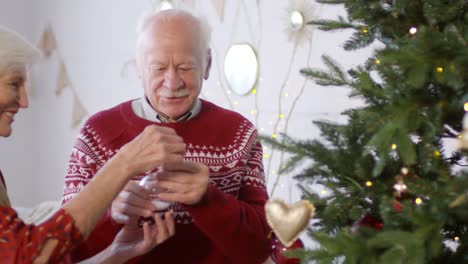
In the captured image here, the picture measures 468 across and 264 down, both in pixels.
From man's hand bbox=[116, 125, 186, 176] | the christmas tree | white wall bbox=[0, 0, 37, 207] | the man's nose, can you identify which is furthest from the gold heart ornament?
white wall bbox=[0, 0, 37, 207]

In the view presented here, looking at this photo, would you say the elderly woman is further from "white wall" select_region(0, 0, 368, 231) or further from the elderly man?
"white wall" select_region(0, 0, 368, 231)

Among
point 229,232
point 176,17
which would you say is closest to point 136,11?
point 176,17

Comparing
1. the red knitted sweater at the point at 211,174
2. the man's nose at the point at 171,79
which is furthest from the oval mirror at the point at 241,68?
the man's nose at the point at 171,79

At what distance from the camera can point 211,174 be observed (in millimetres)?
1678

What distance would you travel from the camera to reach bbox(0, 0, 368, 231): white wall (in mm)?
2951

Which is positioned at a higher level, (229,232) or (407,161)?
(407,161)

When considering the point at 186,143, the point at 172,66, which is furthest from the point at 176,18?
the point at 186,143

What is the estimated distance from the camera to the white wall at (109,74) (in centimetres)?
295

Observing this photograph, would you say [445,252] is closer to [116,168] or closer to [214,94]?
[116,168]

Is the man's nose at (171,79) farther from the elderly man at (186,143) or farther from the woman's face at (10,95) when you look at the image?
the woman's face at (10,95)

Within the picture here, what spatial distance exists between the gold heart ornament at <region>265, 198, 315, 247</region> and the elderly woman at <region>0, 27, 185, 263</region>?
0.94 feet

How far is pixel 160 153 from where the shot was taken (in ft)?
4.36

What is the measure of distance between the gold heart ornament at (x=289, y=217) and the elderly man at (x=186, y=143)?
1.12ft

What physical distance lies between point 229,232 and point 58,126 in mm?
2911
